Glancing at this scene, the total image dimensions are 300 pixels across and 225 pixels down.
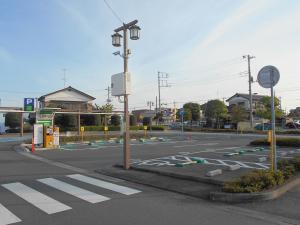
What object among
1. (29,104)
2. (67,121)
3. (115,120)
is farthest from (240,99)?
(29,104)

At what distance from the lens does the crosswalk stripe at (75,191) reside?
767cm

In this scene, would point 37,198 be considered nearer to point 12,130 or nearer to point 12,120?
point 12,130

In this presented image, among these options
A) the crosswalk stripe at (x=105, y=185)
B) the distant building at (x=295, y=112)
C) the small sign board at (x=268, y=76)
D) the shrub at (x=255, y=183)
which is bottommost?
the crosswalk stripe at (x=105, y=185)

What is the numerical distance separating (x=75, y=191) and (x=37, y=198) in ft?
3.44

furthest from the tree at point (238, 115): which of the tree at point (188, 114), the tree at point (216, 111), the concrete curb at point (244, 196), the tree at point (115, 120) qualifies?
the concrete curb at point (244, 196)

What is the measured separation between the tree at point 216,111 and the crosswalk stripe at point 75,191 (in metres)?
55.0

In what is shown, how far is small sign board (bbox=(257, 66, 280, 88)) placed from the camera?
8.93 m

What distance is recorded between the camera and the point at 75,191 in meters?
8.48

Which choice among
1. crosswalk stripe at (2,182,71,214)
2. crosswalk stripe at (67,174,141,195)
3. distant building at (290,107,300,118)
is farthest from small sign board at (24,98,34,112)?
distant building at (290,107,300,118)

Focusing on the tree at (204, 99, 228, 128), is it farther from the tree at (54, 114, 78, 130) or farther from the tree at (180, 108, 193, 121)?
the tree at (54, 114, 78, 130)

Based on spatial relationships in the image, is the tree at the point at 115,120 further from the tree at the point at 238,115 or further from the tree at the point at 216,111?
the tree at the point at 216,111

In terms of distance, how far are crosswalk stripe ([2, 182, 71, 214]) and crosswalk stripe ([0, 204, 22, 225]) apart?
0.59 metres

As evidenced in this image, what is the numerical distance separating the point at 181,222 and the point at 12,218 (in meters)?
2.94

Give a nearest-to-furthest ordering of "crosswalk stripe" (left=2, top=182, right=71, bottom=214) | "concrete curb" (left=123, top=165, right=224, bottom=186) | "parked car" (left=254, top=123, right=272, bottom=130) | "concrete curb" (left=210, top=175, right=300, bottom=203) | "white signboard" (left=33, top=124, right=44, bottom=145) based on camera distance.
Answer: "crosswalk stripe" (left=2, top=182, right=71, bottom=214) < "concrete curb" (left=210, top=175, right=300, bottom=203) < "concrete curb" (left=123, top=165, right=224, bottom=186) < "white signboard" (left=33, top=124, right=44, bottom=145) < "parked car" (left=254, top=123, right=272, bottom=130)
